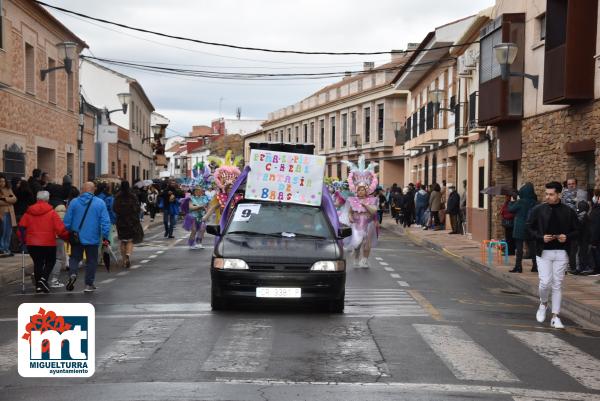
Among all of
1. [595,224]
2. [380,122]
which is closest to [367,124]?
[380,122]

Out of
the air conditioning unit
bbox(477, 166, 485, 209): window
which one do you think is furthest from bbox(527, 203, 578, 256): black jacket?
the air conditioning unit

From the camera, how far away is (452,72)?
36.4 m

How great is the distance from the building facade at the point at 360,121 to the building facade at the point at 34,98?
20843 millimetres

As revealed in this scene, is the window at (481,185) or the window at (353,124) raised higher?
the window at (353,124)

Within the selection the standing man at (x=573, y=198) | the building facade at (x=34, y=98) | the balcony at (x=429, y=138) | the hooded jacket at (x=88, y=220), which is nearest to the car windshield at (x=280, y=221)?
the hooded jacket at (x=88, y=220)

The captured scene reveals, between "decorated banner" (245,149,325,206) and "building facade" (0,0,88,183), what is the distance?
10.5 meters

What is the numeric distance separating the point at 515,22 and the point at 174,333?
17.5 meters

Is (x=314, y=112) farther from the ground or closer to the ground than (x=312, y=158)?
farther from the ground

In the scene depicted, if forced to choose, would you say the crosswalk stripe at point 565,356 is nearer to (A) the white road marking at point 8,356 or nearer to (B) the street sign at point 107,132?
(A) the white road marking at point 8,356

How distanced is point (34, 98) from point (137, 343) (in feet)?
69.9

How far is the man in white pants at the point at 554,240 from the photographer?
432 inches

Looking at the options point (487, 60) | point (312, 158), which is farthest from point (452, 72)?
point (312, 158)

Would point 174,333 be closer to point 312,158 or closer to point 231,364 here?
point 231,364

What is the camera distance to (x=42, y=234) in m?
13.2
